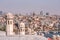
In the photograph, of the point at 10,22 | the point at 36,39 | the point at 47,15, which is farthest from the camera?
the point at 47,15

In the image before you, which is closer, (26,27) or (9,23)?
(9,23)

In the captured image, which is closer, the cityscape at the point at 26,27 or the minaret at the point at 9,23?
the minaret at the point at 9,23

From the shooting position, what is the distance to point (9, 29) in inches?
311

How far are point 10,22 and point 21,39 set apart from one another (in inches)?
51.8

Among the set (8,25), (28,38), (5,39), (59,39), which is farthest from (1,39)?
(59,39)

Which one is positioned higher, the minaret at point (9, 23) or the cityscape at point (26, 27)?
the minaret at point (9, 23)

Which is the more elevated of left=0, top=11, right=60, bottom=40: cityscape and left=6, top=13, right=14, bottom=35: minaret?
left=6, top=13, right=14, bottom=35: minaret

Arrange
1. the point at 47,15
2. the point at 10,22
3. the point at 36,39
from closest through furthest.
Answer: the point at 36,39 → the point at 10,22 → the point at 47,15

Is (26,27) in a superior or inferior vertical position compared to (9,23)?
inferior

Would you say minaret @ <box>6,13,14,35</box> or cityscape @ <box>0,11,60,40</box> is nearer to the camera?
minaret @ <box>6,13,14,35</box>

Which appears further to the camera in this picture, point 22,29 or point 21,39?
point 22,29

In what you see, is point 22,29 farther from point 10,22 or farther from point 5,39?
point 5,39

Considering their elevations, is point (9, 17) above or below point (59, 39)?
above

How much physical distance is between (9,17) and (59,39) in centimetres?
224
